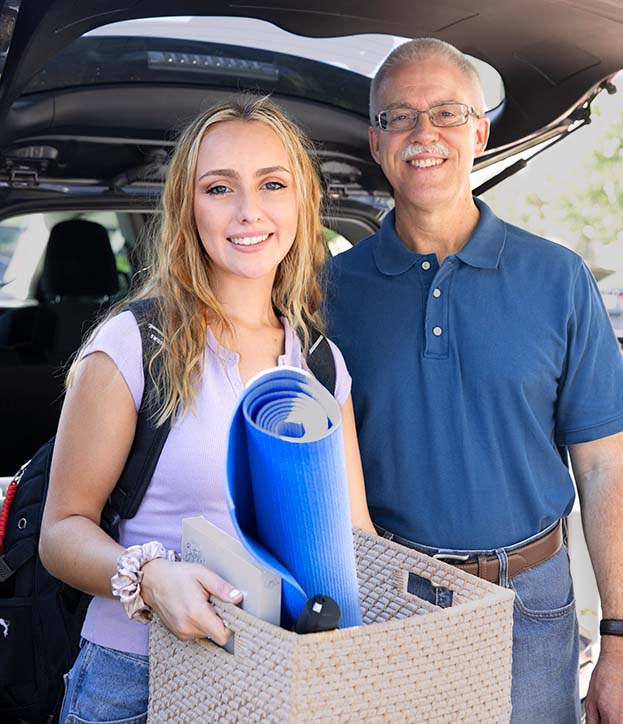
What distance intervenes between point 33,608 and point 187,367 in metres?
0.50

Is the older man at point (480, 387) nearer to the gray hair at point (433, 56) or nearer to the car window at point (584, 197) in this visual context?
the gray hair at point (433, 56)

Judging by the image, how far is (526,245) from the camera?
1.74 meters

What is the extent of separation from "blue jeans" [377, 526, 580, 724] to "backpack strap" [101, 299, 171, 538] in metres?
0.51

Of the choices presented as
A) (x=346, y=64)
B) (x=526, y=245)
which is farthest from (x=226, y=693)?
(x=346, y=64)

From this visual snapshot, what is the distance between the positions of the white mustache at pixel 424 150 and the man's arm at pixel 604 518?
0.56 metres

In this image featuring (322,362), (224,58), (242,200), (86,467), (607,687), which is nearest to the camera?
(86,467)

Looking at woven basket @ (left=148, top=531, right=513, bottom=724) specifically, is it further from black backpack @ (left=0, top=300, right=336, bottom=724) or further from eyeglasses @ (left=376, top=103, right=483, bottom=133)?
eyeglasses @ (left=376, top=103, right=483, bottom=133)

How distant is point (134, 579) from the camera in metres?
1.04

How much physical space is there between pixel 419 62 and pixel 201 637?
1164 mm

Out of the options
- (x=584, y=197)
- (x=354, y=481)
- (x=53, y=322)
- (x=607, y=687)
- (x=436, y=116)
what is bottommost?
(x=607, y=687)

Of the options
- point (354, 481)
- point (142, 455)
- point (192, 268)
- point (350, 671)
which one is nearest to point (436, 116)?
point (192, 268)

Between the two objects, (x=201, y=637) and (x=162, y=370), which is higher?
(x=162, y=370)

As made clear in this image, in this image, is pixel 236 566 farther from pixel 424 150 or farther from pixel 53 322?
pixel 53 322

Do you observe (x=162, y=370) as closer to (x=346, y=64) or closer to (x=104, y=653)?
(x=104, y=653)
